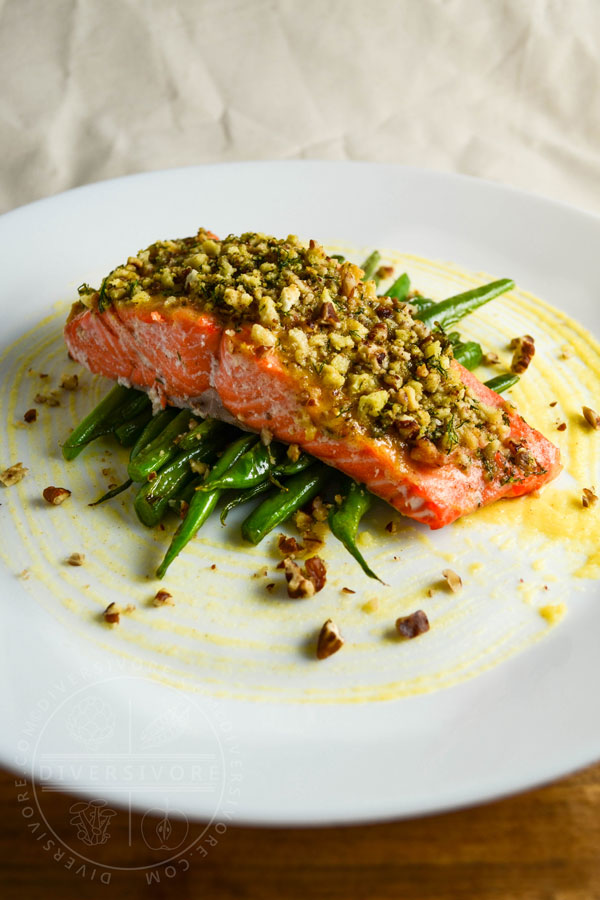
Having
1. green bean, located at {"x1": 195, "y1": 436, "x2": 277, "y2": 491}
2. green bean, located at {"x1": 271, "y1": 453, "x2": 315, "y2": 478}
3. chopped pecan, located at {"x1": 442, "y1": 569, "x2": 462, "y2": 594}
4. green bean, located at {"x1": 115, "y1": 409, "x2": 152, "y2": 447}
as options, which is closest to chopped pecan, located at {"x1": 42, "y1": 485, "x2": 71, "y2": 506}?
green bean, located at {"x1": 115, "y1": 409, "x2": 152, "y2": 447}

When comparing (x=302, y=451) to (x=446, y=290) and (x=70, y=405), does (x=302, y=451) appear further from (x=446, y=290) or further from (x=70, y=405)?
(x=446, y=290)

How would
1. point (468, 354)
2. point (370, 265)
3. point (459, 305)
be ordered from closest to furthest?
point (468, 354), point (459, 305), point (370, 265)

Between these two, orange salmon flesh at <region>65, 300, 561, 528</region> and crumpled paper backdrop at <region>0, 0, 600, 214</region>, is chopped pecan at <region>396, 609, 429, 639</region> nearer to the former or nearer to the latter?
orange salmon flesh at <region>65, 300, 561, 528</region>

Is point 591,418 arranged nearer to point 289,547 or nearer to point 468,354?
point 468,354

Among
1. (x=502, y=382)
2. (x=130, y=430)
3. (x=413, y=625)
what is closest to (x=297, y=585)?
(x=413, y=625)

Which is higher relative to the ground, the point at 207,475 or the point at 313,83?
the point at 313,83

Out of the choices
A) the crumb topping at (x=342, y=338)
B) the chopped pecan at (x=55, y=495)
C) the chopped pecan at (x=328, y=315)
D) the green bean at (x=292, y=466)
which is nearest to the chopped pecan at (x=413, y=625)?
the crumb topping at (x=342, y=338)

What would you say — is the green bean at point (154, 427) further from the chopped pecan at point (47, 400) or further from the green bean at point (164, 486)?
the chopped pecan at point (47, 400)
